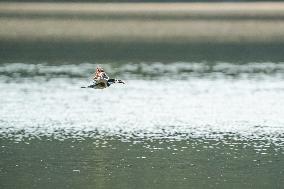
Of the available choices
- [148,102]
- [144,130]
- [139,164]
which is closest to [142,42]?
[148,102]

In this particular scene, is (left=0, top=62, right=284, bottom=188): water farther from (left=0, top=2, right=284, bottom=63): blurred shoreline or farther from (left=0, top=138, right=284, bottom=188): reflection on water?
(left=0, top=2, right=284, bottom=63): blurred shoreline

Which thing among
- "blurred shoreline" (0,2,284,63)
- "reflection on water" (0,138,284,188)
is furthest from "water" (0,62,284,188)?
"blurred shoreline" (0,2,284,63)

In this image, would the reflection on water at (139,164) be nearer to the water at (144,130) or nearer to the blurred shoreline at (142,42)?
the water at (144,130)

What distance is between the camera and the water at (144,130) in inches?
924

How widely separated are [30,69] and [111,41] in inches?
1001

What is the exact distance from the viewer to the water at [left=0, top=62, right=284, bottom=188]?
2347cm

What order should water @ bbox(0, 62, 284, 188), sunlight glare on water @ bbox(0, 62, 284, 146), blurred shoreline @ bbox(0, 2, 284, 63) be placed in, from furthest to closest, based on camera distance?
blurred shoreline @ bbox(0, 2, 284, 63), sunlight glare on water @ bbox(0, 62, 284, 146), water @ bbox(0, 62, 284, 188)

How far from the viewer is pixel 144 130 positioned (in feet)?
98.6

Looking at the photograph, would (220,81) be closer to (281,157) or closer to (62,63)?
(62,63)

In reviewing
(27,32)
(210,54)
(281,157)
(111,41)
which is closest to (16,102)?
(281,157)

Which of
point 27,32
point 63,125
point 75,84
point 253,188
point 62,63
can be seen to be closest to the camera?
point 253,188

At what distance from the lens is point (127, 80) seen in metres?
43.2

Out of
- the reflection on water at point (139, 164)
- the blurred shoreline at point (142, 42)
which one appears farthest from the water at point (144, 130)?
the blurred shoreline at point (142, 42)

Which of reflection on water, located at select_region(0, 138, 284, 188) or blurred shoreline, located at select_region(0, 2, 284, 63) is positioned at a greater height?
blurred shoreline, located at select_region(0, 2, 284, 63)
